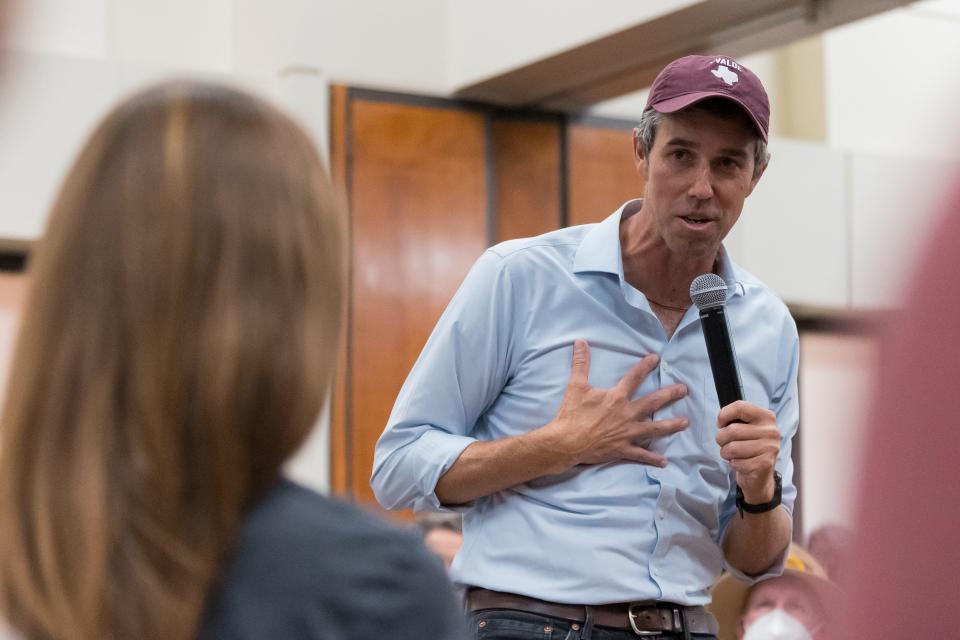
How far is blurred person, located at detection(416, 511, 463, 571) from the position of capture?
3.86 meters

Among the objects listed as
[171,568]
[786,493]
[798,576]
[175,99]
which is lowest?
[798,576]

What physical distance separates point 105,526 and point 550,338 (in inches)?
52.4

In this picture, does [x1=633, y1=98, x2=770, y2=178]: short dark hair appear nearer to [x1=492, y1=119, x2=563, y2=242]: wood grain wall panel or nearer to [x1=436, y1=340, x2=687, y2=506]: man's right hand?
[x1=436, y1=340, x2=687, y2=506]: man's right hand

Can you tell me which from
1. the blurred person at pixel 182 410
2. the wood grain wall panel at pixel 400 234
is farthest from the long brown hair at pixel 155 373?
the wood grain wall panel at pixel 400 234

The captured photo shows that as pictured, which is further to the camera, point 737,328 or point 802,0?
point 802,0

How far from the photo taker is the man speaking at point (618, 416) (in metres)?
2.02

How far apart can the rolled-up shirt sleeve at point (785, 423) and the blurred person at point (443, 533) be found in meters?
1.62

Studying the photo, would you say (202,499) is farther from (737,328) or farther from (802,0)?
(802,0)

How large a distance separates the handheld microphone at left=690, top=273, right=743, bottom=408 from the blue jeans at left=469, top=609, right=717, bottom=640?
1.23ft

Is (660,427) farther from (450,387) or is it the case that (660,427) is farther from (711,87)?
(711,87)

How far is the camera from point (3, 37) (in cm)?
138

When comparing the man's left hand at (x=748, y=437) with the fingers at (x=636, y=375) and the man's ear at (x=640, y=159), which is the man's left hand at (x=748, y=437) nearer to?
the fingers at (x=636, y=375)

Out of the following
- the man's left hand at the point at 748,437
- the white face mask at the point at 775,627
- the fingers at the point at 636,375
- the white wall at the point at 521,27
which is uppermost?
the white wall at the point at 521,27

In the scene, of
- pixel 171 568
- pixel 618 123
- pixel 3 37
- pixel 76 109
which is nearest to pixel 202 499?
pixel 171 568
